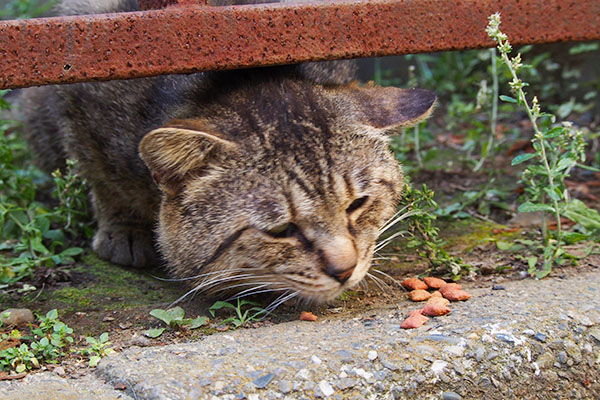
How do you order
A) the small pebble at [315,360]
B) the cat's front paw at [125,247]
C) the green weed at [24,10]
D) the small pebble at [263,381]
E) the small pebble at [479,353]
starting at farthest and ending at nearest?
the green weed at [24,10], the cat's front paw at [125,247], the small pebble at [479,353], the small pebble at [315,360], the small pebble at [263,381]

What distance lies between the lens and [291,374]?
202cm

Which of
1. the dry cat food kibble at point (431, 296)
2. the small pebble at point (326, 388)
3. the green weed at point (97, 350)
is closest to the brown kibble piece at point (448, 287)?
the dry cat food kibble at point (431, 296)

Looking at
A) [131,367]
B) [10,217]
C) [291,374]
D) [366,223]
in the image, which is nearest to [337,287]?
[366,223]

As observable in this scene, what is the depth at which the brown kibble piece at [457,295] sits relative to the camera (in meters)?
2.59

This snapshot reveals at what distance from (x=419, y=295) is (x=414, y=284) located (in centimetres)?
13

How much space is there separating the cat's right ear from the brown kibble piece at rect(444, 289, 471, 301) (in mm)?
981

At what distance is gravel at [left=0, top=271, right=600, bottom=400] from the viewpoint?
1.98 meters

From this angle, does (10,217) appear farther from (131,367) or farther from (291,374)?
(291,374)

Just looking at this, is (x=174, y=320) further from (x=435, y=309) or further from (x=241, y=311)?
(x=435, y=309)

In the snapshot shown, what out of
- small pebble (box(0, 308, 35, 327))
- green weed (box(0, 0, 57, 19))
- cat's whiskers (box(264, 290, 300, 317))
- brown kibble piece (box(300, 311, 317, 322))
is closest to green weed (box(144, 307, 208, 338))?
cat's whiskers (box(264, 290, 300, 317))

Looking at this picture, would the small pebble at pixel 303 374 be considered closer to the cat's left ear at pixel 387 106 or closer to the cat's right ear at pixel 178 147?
the cat's right ear at pixel 178 147

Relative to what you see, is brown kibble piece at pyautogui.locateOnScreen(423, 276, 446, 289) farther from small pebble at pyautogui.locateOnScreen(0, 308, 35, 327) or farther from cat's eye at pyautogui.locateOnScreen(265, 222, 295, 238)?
small pebble at pyautogui.locateOnScreen(0, 308, 35, 327)

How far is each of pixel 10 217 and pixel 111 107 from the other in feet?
2.59

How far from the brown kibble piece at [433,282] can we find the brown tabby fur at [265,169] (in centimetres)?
29
